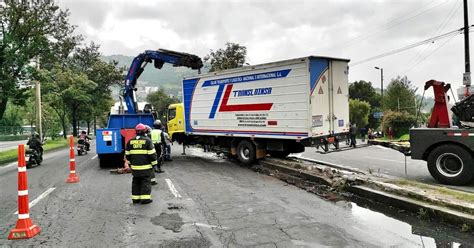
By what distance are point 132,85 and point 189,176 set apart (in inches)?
278

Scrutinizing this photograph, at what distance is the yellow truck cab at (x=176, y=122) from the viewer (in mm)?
15875

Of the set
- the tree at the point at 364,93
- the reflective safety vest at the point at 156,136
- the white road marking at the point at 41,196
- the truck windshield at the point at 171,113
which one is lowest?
the white road marking at the point at 41,196

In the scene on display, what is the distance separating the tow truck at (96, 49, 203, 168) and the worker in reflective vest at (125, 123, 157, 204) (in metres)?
5.68

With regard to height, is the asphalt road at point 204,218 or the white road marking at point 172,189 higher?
the white road marking at point 172,189

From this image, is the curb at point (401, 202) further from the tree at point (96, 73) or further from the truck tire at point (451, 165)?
the tree at point (96, 73)

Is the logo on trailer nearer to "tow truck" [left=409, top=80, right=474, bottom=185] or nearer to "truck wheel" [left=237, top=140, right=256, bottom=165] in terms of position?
"truck wheel" [left=237, top=140, right=256, bottom=165]

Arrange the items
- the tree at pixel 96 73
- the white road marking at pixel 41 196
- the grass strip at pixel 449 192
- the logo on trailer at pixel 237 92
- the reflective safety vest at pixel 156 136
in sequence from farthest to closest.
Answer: the tree at pixel 96 73 → the logo on trailer at pixel 237 92 → the reflective safety vest at pixel 156 136 → the white road marking at pixel 41 196 → the grass strip at pixel 449 192

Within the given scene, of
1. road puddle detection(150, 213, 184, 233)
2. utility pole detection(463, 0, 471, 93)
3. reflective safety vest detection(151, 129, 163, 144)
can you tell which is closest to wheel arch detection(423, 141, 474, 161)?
road puddle detection(150, 213, 184, 233)

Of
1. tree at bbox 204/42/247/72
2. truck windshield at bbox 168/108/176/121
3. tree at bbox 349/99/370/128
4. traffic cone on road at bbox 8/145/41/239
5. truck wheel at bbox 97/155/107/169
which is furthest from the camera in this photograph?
tree at bbox 349/99/370/128

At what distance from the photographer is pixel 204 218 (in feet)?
20.1

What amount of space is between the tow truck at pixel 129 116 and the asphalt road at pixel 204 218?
3234mm

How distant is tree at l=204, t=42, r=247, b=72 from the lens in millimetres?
29719

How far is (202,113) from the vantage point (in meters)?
14.4

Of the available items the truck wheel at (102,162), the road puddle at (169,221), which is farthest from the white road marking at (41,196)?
the truck wheel at (102,162)
